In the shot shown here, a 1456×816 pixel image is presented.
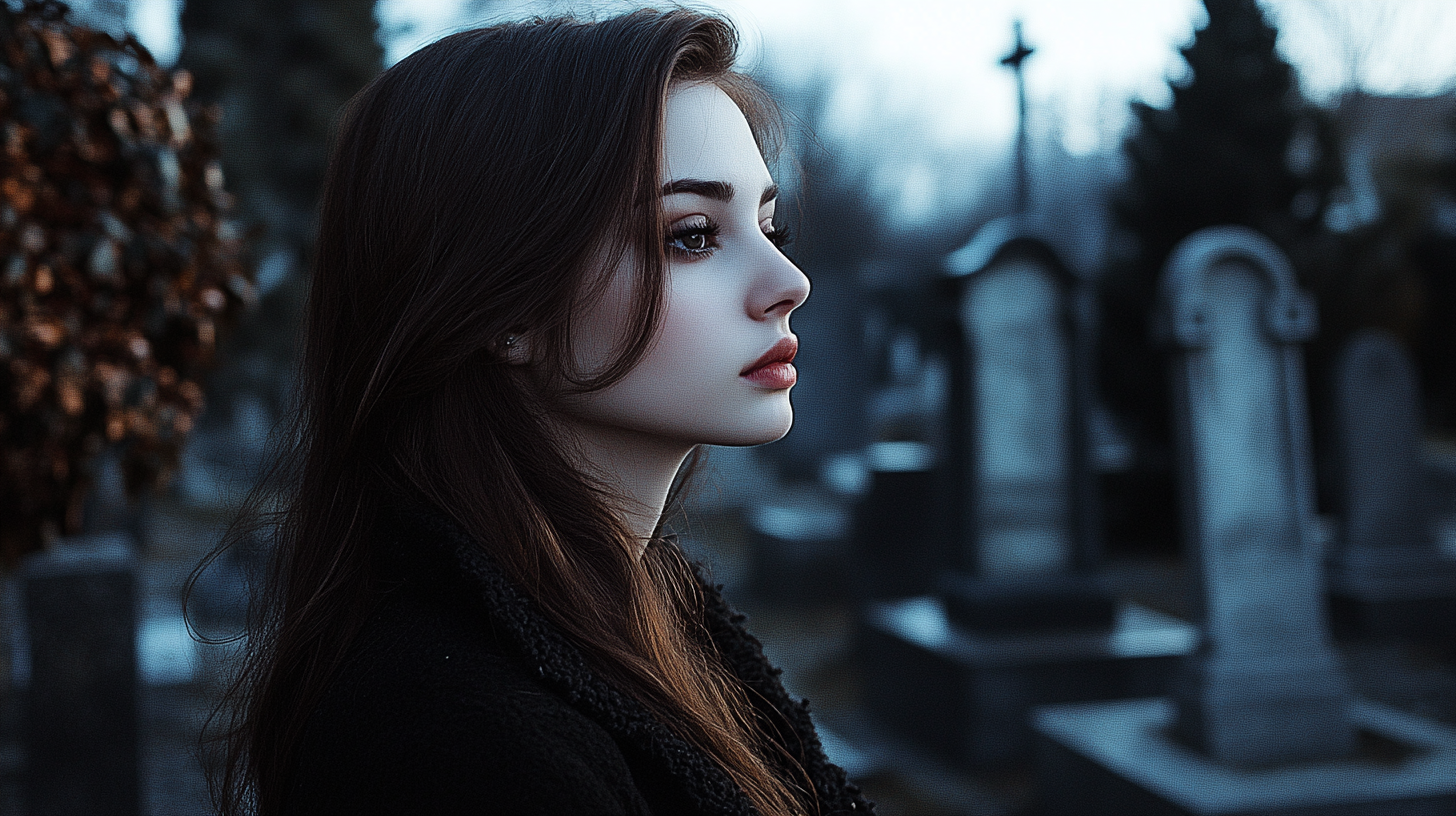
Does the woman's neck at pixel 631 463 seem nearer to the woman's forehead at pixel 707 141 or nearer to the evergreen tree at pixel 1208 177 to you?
the woman's forehead at pixel 707 141

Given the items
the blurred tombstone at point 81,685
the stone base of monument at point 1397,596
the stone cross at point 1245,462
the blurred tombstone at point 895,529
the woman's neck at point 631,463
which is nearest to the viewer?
the woman's neck at point 631,463

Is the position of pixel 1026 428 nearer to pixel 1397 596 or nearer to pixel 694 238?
pixel 1397 596

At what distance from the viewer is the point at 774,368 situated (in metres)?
1.35

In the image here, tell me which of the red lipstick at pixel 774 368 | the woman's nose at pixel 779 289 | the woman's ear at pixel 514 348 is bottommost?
the red lipstick at pixel 774 368

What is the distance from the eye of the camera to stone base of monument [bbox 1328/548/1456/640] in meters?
7.21

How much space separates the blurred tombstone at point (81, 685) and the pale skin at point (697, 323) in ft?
11.6

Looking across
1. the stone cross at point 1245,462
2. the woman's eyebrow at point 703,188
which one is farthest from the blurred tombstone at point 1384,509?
the woman's eyebrow at point 703,188

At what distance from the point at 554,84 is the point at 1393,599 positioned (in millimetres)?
7840

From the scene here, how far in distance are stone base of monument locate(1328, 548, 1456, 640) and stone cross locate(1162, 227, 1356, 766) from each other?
3426mm

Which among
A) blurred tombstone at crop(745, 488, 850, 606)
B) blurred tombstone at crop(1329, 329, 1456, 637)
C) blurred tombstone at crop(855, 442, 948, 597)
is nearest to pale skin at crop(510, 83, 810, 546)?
blurred tombstone at crop(855, 442, 948, 597)

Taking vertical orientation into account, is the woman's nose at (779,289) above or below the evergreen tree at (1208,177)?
below

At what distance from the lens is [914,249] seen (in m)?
41.2

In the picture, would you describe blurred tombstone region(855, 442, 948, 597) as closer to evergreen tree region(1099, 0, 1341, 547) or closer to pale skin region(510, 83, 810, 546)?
evergreen tree region(1099, 0, 1341, 547)

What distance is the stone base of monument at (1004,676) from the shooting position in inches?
209
